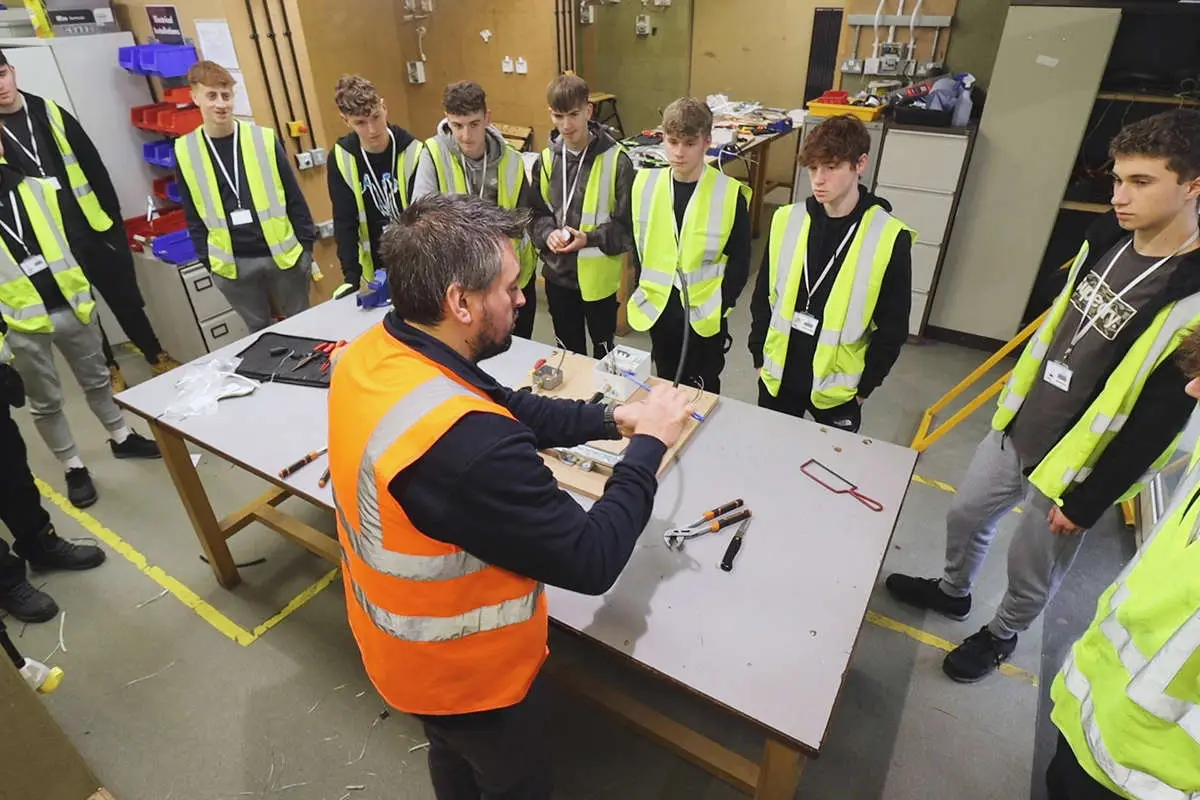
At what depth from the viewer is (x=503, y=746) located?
1.30 m

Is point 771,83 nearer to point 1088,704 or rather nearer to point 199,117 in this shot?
point 199,117

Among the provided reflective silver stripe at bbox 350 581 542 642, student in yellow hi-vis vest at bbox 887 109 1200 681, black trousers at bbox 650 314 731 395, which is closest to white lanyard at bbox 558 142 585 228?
black trousers at bbox 650 314 731 395

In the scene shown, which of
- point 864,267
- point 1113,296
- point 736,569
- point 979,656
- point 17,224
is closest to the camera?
point 736,569

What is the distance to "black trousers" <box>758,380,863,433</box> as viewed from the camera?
7.45ft

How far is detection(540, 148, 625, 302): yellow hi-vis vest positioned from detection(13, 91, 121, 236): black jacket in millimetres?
1993

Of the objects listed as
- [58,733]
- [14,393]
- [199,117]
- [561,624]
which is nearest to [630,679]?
[561,624]

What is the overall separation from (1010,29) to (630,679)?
352 cm

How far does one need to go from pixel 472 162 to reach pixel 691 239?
3.67 ft

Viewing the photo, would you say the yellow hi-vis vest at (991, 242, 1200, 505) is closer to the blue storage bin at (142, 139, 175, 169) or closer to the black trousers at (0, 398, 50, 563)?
the black trousers at (0, 398, 50, 563)

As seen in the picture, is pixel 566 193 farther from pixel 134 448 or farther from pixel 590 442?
pixel 134 448

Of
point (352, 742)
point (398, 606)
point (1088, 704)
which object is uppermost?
point (398, 606)

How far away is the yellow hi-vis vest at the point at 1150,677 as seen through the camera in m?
1.02

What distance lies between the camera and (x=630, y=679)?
7.16ft

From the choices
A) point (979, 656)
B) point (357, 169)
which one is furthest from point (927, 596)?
point (357, 169)
